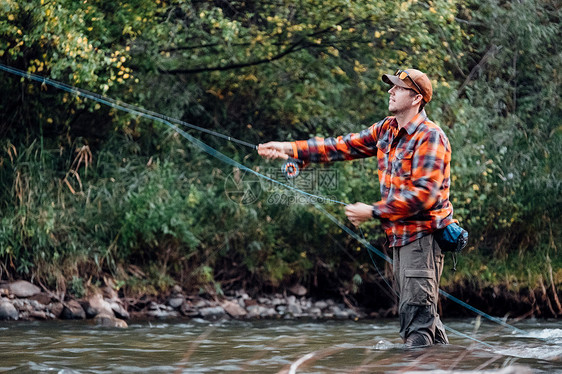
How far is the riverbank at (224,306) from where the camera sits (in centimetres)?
805

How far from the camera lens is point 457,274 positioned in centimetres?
941

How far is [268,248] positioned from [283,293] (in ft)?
2.03

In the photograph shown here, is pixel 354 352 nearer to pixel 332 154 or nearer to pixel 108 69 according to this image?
pixel 332 154

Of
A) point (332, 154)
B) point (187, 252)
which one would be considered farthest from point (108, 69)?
point (332, 154)

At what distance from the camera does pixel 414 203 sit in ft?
14.2

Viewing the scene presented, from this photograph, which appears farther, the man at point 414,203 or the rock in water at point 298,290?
the rock in water at point 298,290

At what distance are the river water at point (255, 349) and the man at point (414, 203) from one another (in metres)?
0.24

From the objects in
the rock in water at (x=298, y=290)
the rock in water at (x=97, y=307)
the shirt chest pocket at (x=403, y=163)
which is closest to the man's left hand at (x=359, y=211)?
the shirt chest pocket at (x=403, y=163)

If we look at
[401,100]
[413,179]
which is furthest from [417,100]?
[413,179]

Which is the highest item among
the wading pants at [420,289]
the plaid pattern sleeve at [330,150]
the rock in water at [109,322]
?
the plaid pattern sleeve at [330,150]

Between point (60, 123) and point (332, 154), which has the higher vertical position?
point (60, 123)

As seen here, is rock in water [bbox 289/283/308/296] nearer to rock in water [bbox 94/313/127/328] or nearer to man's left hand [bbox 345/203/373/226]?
rock in water [bbox 94/313/127/328]

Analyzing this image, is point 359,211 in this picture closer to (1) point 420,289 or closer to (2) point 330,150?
(1) point 420,289

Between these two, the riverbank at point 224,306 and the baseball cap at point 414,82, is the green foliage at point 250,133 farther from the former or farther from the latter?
the baseball cap at point 414,82
